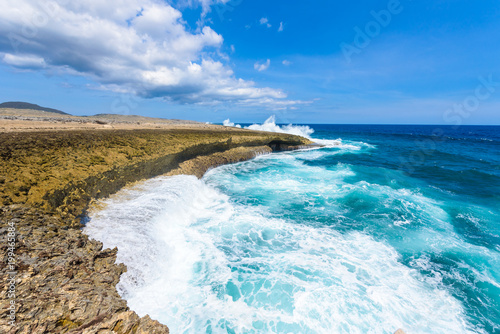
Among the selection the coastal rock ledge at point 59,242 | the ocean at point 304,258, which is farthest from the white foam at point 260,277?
the coastal rock ledge at point 59,242

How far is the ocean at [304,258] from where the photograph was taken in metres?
6.24

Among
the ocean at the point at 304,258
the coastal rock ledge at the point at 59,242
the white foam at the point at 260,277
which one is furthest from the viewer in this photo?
the ocean at the point at 304,258

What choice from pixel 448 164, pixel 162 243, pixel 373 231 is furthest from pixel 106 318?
pixel 448 164

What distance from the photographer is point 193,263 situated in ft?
27.2

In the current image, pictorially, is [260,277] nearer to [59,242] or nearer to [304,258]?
[304,258]

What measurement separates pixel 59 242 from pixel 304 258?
889 centimetres

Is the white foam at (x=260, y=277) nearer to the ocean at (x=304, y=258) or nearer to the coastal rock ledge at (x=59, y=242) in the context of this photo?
the ocean at (x=304, y=258)

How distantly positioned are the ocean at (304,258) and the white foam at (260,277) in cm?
4

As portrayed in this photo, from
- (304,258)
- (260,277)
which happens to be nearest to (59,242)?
(260,277)

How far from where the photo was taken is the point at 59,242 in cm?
599

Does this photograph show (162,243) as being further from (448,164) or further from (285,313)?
(448,164)

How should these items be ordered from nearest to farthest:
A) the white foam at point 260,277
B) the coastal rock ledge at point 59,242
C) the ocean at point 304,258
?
the coastal rock ledge at point 59,242 < the white foam at point 260,277 < the ocean at point 304,258

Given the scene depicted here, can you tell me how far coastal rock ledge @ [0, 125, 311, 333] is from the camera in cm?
403

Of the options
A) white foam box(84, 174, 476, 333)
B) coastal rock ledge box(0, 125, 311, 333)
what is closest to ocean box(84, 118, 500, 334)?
white foam box(84, 174, 476, 333)
